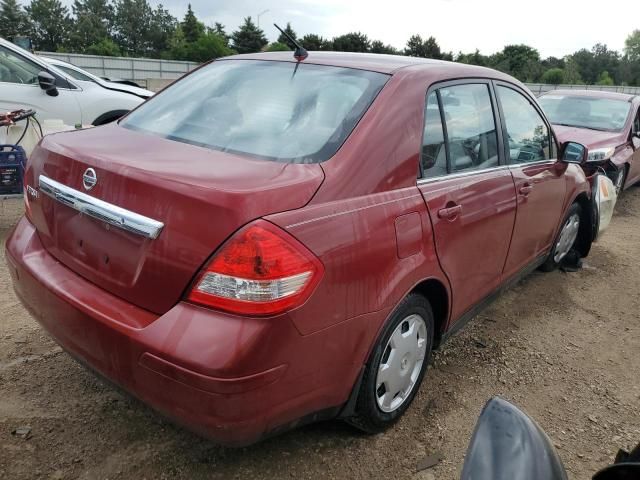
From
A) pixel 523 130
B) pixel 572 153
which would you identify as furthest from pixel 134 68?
pixel 523 130

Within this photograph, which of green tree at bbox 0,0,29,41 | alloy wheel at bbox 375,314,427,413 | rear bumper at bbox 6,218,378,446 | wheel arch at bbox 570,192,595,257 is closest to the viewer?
rear bumper at bbox 6,218,378,446

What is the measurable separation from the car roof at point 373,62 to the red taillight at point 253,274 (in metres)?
1.18

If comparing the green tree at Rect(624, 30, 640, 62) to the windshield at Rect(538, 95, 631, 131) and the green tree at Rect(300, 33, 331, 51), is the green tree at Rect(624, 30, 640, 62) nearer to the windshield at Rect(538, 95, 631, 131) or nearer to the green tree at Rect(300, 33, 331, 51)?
the green tree at Rect(300, 33, 331, 51)

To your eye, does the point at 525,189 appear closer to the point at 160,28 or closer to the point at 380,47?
the point at 380,47

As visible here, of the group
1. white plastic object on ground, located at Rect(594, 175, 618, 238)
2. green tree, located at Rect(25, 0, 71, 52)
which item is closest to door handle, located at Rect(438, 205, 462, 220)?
white plastic object on ground, located at Rect(594, 175, 618, 238)

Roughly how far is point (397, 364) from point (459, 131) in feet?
4.02

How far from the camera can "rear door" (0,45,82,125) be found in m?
6.08

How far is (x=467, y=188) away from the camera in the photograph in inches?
105

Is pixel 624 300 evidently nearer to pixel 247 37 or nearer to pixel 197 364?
pixel 197 364

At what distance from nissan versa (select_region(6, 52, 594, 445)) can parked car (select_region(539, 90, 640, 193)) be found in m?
4.79

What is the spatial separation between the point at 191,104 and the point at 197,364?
4.80 ft

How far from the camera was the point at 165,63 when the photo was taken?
34.1 m

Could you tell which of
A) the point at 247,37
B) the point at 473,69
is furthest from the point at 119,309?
the point at 247,37

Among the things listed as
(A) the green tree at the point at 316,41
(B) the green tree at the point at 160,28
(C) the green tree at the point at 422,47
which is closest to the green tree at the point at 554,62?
(C) the green tree at the point at 422,47
